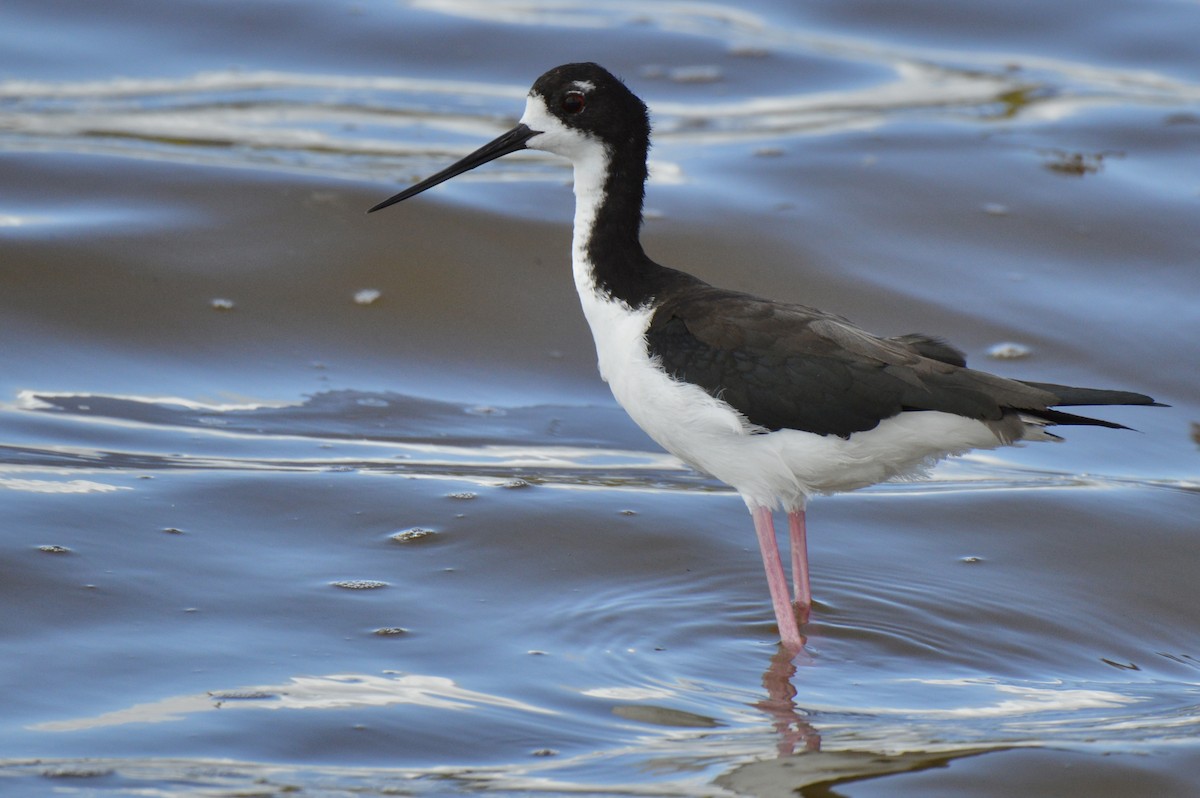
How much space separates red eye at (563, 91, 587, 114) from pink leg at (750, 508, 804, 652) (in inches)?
62.2

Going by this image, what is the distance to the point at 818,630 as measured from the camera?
548cm

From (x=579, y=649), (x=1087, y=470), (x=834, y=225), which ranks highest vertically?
(x=834, y=225)

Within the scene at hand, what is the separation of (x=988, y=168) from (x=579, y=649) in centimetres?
541

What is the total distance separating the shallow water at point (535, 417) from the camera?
15.0ft

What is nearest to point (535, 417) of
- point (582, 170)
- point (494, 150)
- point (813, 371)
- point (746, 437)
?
point (494, 150)

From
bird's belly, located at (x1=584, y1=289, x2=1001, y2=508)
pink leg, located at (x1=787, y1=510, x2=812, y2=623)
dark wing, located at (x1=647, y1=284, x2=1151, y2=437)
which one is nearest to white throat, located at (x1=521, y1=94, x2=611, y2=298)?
bird's belly, located at (x1=584, y1=289, x2=1001, y2=508)

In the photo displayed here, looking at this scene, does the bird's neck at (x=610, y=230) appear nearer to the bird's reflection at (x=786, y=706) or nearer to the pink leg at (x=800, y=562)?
the pink leg at (x=800, y=562)

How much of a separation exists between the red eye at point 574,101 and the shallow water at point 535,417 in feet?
5.42

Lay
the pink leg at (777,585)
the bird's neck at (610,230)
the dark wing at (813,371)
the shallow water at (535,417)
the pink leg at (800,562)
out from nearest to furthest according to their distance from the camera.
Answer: the shallow water at (535,417), the dark wing at (813,371), the pink leg at (777,585), the bird's neck at (610,230), the pink leg at (800,562)

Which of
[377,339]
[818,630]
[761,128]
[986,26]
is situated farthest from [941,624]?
[986,26]

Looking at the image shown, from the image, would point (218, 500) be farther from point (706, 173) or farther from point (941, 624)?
point (706, 173)

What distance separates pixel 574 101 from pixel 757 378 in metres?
1.25

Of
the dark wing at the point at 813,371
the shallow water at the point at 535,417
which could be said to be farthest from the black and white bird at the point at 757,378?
the shallow water at the point at 535,417

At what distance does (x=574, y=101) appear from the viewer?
548 cm
